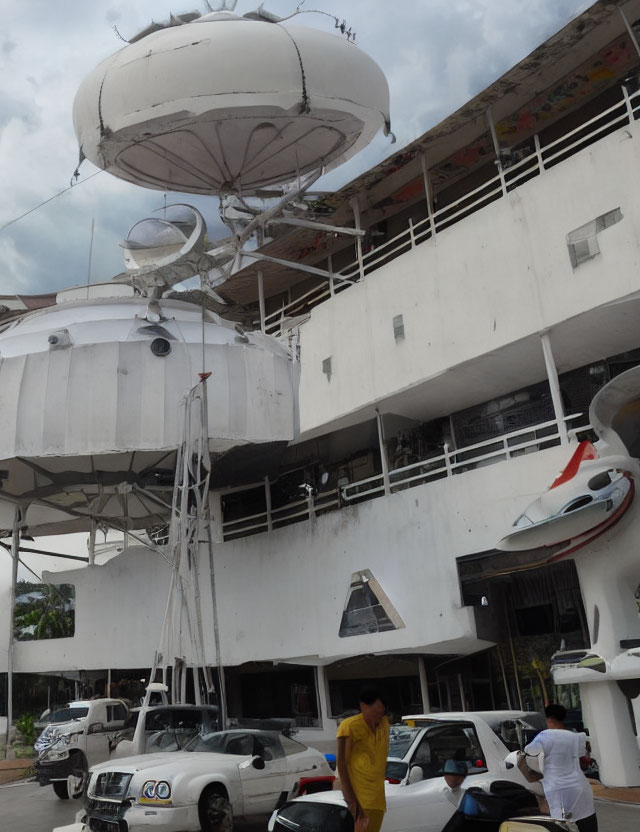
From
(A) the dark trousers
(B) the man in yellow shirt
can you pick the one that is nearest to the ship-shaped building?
(A) the dark trousers

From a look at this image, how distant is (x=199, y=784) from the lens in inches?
399

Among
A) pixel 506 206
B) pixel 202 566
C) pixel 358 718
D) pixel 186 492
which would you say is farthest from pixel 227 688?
pixel 358 718

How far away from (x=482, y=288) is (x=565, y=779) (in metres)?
11.9

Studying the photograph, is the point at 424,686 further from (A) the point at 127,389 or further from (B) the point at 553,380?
(A) the point at 127,389

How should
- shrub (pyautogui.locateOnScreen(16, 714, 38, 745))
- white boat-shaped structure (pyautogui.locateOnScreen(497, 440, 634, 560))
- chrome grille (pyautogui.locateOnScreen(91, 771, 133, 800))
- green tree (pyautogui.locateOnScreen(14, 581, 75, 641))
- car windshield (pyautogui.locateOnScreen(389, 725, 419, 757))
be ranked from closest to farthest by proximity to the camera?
car windshield (pyautogui.locateOnScreen(389, 725, 419, 757)) < chrome grille (pyautogui.locateOnScreen(91, 771, 133, 800)) < white boat-shaped structure (pyautogui.locateOnScreen(497, 440, 634, 560)) < shrub (pyautogui.locateOnScreen(16, 714, 38, 745)) < green tree (pyautogui.locateOnScreen(14, 581, 75, 641))

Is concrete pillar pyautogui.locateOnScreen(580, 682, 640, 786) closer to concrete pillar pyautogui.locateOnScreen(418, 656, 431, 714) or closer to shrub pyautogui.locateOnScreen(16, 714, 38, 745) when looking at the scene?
concrete pillar pyautogui.locateOnScreen(418, 656, 431, 714)

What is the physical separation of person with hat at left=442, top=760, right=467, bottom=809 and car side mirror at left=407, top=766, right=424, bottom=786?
242 millimetres

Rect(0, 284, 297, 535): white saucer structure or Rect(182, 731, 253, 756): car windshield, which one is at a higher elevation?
Rect(0, 284, 297, 535): white saucer structure

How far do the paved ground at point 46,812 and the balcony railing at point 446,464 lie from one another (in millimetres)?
6472

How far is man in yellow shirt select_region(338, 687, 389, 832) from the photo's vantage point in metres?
5.92

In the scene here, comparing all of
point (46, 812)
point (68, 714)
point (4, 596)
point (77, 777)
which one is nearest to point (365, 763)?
point (46, 812)

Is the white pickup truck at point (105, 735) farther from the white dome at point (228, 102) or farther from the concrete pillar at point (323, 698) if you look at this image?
the white dome at point (228, 102)

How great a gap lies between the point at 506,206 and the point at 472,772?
11.6 metres

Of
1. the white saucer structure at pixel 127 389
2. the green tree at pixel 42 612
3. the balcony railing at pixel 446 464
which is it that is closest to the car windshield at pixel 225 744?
the balcony railing at pixel 446 464
